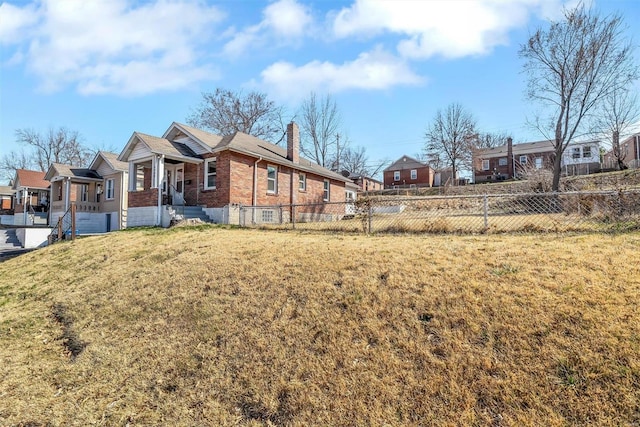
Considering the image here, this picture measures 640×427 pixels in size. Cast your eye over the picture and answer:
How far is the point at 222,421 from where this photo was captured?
3381 mm

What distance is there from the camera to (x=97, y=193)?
22.1 meters

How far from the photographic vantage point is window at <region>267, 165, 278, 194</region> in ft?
57.6

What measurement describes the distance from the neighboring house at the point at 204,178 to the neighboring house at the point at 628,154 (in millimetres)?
30491

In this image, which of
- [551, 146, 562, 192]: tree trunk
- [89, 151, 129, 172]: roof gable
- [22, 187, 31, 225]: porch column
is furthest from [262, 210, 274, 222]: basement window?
[22, 187, 31, 225]: porch column

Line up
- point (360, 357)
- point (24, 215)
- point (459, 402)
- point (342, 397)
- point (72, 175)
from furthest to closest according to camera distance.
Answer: point (24, 215), point (72, 175), point (360, 357), point (342, 397), point (459, 402)

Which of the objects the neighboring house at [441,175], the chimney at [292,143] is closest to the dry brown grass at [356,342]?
the chimney at [292,143]

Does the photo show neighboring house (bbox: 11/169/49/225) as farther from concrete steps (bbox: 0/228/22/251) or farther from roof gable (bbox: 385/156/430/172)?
roof gable (bbox: 385/156/430/172)

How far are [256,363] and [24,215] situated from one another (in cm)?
3461

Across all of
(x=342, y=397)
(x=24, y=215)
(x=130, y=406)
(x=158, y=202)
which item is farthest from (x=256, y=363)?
(x=24, y=215)

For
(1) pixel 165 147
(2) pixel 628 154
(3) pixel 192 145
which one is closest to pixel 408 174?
(2) pixel 628 154

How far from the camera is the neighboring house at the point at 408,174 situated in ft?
137

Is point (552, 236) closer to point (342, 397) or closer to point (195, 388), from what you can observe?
point (342, 397)

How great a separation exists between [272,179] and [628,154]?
36.3 metres

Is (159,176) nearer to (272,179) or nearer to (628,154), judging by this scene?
(272,179)
